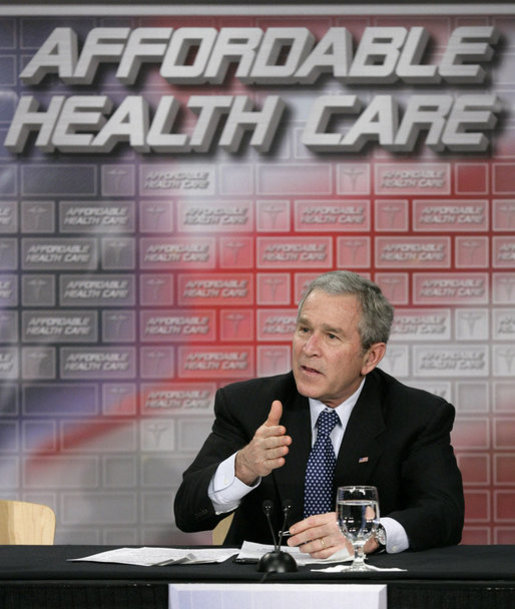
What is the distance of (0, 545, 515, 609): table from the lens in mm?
1860

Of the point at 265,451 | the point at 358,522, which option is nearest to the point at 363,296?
the point at 265,451

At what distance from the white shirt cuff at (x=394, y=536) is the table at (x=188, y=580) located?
0.22 metres

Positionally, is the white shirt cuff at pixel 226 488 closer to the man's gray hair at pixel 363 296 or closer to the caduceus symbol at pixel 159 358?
the man's gray hair at pixel 363 296

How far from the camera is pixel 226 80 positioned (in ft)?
14.2

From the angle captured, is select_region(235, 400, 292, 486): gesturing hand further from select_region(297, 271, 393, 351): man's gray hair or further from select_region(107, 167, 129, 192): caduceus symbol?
select_region(107, 167, 129, 192): caduceus symbol

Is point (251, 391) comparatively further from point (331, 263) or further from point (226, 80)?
point (226, 80)

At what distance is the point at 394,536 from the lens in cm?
221

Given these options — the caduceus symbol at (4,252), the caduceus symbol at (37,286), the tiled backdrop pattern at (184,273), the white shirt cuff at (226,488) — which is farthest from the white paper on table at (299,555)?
the caduceus symbol at (4,252)

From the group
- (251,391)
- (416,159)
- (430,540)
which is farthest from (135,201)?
(430,540)

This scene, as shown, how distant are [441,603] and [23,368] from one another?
2813 millimetres

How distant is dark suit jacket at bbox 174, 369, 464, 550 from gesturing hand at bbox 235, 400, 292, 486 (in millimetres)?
156

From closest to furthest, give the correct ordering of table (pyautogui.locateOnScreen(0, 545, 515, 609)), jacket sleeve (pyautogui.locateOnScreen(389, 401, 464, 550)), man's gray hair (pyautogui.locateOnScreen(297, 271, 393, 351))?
1. table (pyautogui.locateOnScreen(0, 545, 515, 609))
2. jacket sleeve (pyautogui.locateOnScreen(389, 401, 464, 550))
3. man's gray hair (pyautogui.locateOnScreen(297, 271, 393, 351))

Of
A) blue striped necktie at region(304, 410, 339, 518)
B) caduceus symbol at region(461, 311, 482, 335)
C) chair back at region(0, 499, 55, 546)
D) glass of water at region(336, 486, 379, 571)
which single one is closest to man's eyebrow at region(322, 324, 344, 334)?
blue striped necktie at region(304, 410, 339, 518)

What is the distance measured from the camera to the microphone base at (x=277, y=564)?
6.30 ft
